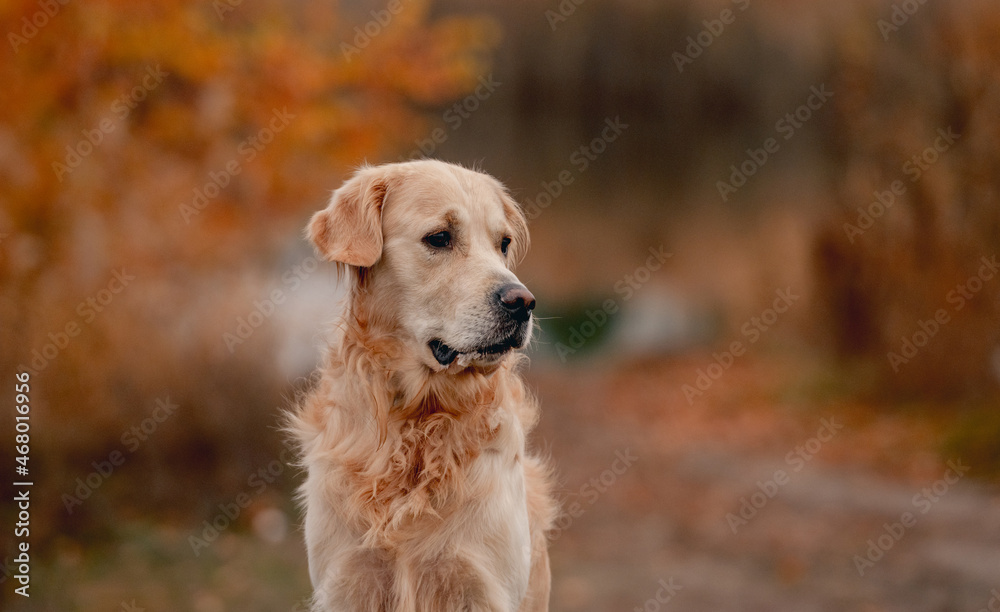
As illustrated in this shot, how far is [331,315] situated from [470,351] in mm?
715

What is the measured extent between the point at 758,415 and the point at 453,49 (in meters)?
6.67

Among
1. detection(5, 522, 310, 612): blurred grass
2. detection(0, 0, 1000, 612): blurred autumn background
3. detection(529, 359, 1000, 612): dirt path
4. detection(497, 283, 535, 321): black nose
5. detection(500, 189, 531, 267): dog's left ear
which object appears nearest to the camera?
detection(497, 283, 535, 321): black nose

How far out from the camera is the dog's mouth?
9.59ft

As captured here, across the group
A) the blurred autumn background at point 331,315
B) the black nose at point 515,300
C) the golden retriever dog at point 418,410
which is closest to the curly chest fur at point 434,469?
the golden retriever dog at point 418,410

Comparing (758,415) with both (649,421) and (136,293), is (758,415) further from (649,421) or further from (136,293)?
(136,293)

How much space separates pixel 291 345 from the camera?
7.04 metres

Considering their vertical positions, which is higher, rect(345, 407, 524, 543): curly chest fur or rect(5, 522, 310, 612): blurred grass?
rect(345, 407, 524, 543): curly chest fur

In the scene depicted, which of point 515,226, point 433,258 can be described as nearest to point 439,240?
point 433,258

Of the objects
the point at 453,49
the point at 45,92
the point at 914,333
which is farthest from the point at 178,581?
the point at 914,333

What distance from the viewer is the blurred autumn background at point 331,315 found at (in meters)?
5.71

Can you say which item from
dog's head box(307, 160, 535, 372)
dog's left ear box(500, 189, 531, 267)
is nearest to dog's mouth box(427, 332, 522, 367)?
dog's head box(307, 160, 535, 372)

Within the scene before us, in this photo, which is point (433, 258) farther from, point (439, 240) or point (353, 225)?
point (353, 225)

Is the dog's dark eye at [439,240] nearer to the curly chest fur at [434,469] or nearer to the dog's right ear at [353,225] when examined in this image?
the dog's right ear at [353,225]

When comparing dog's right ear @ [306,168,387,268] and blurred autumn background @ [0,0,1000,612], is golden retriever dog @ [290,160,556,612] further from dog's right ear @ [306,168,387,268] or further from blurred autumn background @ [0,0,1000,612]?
blurred autumn background @ [0,0,1000,612]
